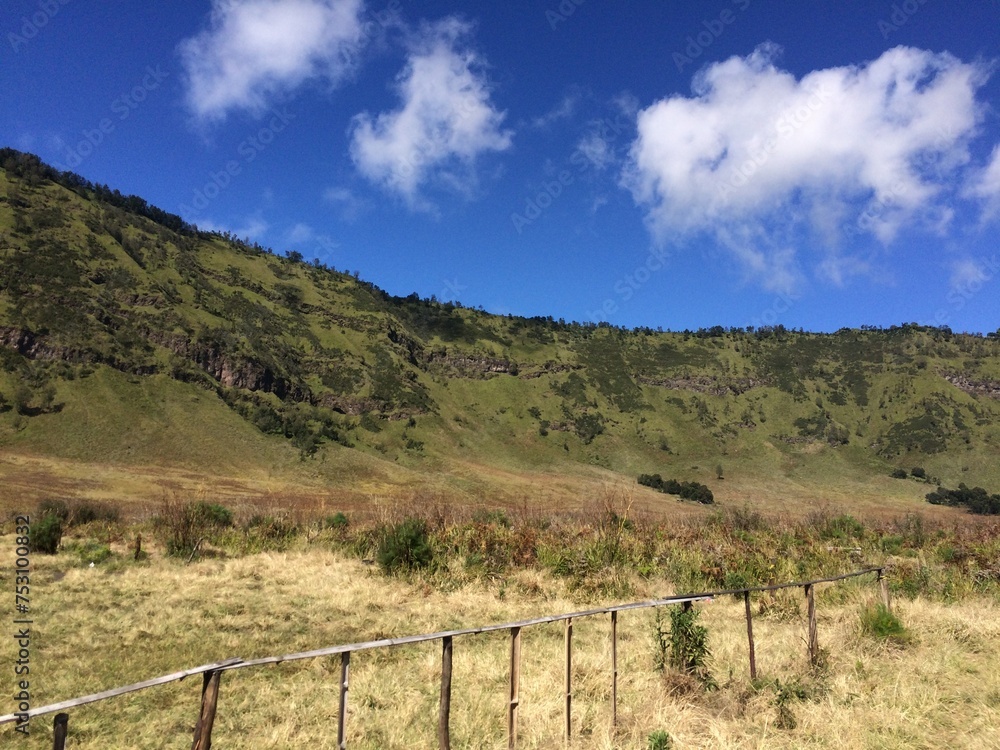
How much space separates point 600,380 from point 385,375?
44.8 m

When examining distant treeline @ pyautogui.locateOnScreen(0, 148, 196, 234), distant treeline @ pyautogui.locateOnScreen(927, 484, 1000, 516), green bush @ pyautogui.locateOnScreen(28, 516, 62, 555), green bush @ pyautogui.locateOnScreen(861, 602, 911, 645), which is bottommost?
distant treeline @ pyautogui.locateOnScreen(927, 484, 1000, 516)

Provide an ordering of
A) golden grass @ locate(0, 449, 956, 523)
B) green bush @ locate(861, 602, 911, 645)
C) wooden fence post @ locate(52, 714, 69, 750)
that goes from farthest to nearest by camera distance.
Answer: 1. golden grass @ locate(0, 449, 956, 523)
2. green bush @ locate(861, 602, 911, 645)
3. wooden fence post @ locate(52, 714, 69, 750)

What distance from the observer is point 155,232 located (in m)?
88.1

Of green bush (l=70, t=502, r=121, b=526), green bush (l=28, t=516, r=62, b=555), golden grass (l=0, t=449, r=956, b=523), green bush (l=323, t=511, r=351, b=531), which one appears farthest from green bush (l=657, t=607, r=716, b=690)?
green bush (l=70, t=502, r=121, b=526)

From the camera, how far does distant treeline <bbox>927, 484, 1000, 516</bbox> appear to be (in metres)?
64.6

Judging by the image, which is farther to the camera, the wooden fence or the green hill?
the green hill

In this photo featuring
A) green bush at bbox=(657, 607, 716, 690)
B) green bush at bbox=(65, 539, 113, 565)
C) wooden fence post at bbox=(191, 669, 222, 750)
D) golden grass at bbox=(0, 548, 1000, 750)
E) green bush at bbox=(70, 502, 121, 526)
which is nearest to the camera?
wooden fence post at bbox=(191, 669, 222, 750)

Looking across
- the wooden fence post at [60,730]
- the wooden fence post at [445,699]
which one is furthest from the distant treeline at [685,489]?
the wooden fence post at [60,730]

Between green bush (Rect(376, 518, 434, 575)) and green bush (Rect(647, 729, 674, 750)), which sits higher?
green bush (Rect(376, 518, 434, 575))

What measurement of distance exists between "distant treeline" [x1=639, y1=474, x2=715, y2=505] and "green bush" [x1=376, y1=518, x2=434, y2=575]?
185 ft

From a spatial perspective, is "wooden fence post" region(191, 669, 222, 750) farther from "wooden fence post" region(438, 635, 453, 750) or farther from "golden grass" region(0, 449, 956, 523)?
"golden grass" region(0, 449, 956, 523)

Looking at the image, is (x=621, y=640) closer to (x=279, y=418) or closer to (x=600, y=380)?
(x=279, y=418)

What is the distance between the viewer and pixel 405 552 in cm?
1386

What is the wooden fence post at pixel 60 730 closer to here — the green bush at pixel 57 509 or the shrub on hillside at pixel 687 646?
the shrub on hillside at pixel 687 646
